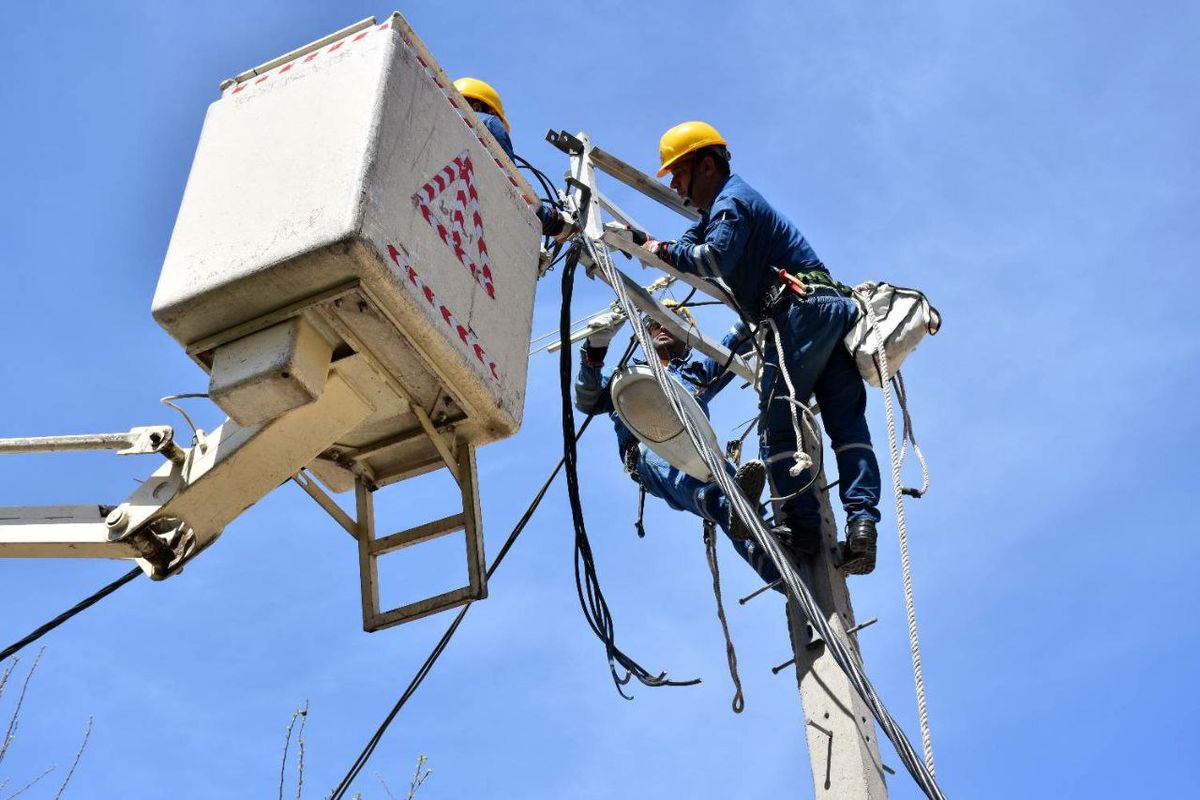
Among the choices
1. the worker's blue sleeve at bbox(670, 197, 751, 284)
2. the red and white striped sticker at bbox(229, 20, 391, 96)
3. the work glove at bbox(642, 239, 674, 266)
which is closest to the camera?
the red and white striped sticker at bbox(229, 20, 391, 96)

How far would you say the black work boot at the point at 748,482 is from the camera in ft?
19.2

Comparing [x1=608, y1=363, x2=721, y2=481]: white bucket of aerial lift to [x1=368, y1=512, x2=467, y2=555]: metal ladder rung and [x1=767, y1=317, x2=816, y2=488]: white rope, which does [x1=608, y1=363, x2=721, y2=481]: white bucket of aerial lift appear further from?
[x1=368, y1=512, x2=467, y2=555]: metal ladder rung

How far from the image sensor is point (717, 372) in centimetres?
756

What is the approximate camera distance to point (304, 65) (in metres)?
4.40

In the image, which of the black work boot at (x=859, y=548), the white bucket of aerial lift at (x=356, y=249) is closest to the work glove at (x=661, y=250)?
the black work boot at (x=859, y=548)

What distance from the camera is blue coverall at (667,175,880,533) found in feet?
18.4

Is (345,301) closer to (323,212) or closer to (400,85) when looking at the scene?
(323,212)

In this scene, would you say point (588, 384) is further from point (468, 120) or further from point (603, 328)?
point (468, 120)

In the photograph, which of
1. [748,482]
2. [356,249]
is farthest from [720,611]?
[356,249]

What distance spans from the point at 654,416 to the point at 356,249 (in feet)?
7.33

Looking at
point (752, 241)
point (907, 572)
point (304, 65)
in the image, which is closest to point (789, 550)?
point (907, 572)

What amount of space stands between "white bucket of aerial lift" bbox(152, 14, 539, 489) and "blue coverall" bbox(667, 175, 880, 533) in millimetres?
1543

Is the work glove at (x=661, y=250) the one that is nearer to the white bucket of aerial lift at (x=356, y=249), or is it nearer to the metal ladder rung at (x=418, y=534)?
the white bucket of aerial lift at (x=356, y=249)

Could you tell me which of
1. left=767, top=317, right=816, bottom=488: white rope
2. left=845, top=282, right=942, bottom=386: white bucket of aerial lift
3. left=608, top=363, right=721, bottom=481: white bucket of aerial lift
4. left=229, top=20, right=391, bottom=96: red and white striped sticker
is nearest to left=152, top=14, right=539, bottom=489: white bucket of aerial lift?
left=229, top=20, right=391, bottom=96: red and white striped sticker
